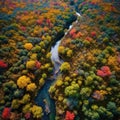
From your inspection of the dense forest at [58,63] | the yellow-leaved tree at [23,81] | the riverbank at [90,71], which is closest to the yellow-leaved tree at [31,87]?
the dense forest at [58,63]

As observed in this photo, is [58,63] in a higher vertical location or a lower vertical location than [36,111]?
higher

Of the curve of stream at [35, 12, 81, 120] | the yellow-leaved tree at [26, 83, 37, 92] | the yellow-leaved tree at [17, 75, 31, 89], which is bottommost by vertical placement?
the curve of stream at [35, 12, 81, 120]

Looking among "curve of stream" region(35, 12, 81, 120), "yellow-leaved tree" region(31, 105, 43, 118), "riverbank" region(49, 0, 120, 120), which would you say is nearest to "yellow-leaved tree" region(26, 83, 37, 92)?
"curve of stream" region(35, 12, 81, 120)

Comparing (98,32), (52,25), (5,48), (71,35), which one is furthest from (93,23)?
(5,48)

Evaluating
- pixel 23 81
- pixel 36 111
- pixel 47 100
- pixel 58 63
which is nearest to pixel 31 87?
pixel 23 81

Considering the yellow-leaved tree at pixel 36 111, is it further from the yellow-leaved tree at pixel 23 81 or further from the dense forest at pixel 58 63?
the yellow-leaved tree at pixel 23 81

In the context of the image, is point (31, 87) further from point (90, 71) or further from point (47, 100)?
point (90, 71)

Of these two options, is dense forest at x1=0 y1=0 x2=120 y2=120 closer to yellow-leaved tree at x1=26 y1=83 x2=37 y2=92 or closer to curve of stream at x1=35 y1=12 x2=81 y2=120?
curve of stream at x1=35 y1=12 x2=81 y2=120

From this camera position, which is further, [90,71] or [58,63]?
[58,63]
